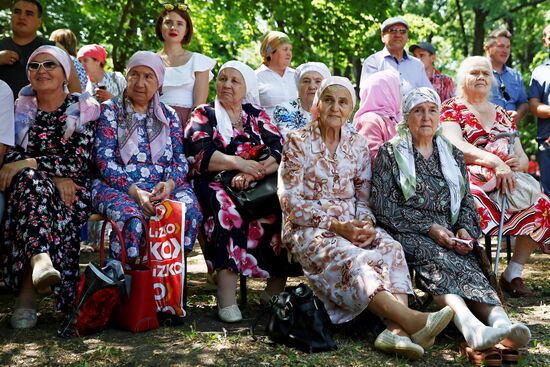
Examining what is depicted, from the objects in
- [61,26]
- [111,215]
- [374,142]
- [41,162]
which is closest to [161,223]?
[111,215]

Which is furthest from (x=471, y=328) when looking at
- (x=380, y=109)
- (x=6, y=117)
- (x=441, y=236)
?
(x=6, y=117)

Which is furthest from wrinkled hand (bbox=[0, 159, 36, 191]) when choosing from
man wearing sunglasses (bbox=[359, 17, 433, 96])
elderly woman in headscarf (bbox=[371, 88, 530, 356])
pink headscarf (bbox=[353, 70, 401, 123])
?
man wearing sunglasses (bbox=[359, 17, 433, 96])

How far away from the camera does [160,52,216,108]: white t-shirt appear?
5820mm

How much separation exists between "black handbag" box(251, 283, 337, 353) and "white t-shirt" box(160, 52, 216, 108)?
2.47m

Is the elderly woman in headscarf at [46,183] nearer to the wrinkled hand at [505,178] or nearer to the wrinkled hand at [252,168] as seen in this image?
the wrinkled hand at [252,168]

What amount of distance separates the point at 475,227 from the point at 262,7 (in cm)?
696

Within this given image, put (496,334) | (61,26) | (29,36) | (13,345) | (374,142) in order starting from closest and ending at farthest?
1. (496,334)
2. (13,345)
3. (374,142)
4. (29,36)
5. (61,26)

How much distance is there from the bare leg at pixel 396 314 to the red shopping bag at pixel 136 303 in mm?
1397

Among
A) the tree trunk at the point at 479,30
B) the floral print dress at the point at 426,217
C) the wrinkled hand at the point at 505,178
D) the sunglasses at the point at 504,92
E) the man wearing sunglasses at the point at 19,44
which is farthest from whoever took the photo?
the tree trunk at the point at 479,30

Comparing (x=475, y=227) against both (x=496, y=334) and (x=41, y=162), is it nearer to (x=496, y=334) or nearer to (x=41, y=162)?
(x=496, y=334)

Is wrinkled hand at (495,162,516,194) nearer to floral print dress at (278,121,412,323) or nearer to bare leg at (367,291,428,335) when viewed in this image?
floral print dress at (278,121,412,323)

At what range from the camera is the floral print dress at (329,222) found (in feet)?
13.6

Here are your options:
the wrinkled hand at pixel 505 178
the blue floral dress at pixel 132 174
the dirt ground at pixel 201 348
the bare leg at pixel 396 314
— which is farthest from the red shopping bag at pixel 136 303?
the wrinkled hand at pixel 505 178

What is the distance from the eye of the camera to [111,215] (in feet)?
14.9
